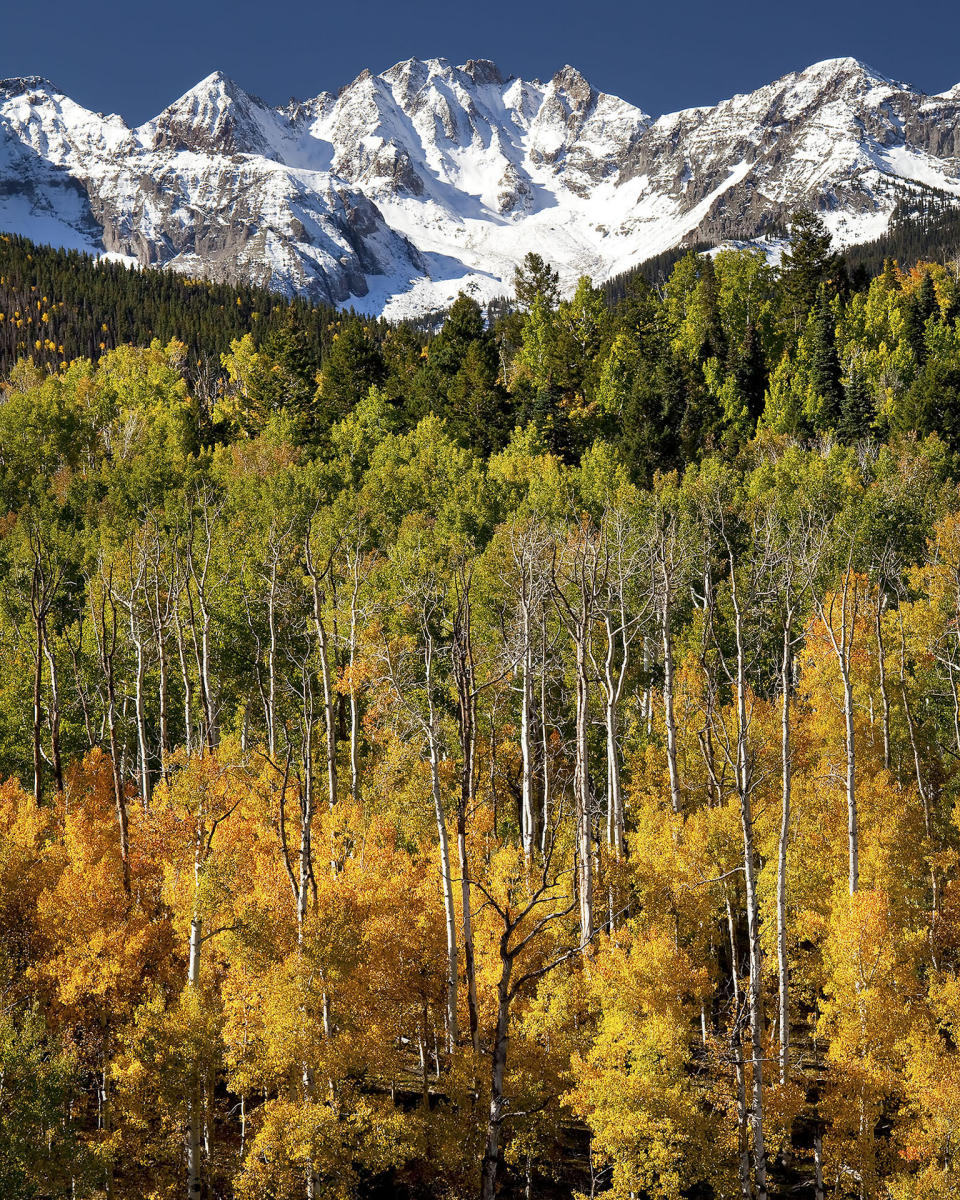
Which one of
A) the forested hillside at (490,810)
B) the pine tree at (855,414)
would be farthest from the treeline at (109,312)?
the pine tree at (855,414)

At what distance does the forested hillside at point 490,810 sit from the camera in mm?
22062

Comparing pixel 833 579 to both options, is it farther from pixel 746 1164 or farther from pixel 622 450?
pixel 746 1164

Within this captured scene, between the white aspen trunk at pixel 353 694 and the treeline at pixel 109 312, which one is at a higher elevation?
the treeline at pixel 109 312

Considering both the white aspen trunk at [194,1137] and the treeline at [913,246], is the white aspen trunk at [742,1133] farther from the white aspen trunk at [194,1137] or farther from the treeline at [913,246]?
the treeline at [913,246]

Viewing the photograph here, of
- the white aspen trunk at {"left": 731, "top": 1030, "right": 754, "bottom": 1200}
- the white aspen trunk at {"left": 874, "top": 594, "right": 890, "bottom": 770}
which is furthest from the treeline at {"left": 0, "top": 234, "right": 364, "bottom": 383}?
the white aspen trunk at {"left": 731, "top": 1030, "right": 754, "bottom": 1200}

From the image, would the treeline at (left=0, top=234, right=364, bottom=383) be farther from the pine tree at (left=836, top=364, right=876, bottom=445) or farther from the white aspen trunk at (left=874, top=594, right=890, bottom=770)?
the white aspen trunk at (left=874, top=594, right=890, bottom=770)

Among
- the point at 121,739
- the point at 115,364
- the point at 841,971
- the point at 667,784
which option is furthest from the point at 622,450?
the point at 115,364

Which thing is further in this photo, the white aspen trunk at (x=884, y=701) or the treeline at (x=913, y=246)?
the treeline at (x=913, y=246)

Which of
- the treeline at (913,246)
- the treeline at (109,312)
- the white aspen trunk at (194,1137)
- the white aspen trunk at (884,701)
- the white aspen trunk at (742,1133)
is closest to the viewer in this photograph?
the white aspen trunk at (194,1137)

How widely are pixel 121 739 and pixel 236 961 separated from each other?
21.1 meters

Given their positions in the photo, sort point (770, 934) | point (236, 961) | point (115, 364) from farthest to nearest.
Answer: point (115, 364), point (770, 934), point (236, 961)

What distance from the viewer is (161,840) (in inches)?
1104

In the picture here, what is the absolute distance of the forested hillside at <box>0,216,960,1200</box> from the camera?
2206 centimetres

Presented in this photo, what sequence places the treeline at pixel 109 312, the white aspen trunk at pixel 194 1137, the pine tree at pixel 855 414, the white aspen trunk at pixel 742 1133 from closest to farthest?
the white aspen trunk at pixel 194 1137 → the white aspen trunk at pixel 742 1133 → the pine tree at pixel 855 414 → the treeline at pixel 109 312
